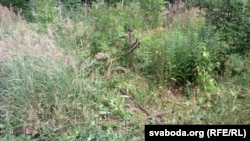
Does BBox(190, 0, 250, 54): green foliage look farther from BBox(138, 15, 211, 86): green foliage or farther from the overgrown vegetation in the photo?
BBox(138, 15, 211, 86): green foliage

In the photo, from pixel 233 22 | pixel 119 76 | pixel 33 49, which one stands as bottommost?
pixel 119 76

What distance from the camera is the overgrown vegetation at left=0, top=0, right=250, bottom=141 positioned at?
11.2 feet

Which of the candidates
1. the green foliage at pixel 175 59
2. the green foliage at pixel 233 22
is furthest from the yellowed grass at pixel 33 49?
the green foliage at pixel 233 22

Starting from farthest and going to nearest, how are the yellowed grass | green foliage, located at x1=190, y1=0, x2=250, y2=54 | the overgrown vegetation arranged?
green foliage, located at x1=190, y1=0, x2=250, y2=54, the yellowed grass, the overgrown vegetation

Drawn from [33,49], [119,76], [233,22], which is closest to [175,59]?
[119,76]

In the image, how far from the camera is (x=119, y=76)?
4.30 metres

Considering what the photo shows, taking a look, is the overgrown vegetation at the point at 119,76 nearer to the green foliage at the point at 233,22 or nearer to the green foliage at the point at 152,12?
the green foliage at the point at 233,22

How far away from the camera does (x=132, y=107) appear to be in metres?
3.79

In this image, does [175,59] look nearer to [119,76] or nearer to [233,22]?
[119,76]

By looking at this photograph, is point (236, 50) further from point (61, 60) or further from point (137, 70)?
point (61, 60)

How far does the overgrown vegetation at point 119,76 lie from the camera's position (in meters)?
3.42

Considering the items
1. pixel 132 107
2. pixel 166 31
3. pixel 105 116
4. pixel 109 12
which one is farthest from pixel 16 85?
pixel 166 31

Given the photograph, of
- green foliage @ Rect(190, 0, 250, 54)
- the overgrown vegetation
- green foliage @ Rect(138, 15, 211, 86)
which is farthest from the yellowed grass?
green foliage @ Rect(190, 0, 250, 54)

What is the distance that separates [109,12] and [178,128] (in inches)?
93.4
